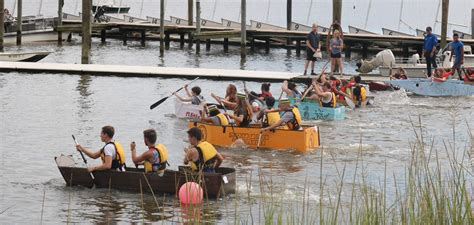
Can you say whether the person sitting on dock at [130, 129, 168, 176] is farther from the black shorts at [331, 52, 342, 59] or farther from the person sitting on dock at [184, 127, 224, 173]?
the black shorts at [331, 52, 342, 59]

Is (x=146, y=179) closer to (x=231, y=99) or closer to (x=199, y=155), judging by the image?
(x=199, y=155)

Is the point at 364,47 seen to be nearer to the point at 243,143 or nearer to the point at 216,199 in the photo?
the point at 243,143

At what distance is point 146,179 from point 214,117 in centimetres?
753

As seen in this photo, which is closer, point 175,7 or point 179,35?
point 179,35

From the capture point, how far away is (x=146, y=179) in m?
17.2

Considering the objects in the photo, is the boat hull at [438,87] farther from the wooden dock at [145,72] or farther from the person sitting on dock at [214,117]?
the person sitting on dock at [214,117]

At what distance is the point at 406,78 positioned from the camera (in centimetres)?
3656

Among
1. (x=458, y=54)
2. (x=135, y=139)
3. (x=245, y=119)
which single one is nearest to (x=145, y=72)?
(x=458, y=54)

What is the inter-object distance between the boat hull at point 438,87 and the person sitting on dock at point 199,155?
18.1m

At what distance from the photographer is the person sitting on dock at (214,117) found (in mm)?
24250

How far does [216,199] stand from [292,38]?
4020cm

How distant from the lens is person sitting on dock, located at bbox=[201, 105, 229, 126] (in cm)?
2425

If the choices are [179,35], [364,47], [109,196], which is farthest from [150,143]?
[179,35]

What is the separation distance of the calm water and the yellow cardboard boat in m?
0.24
